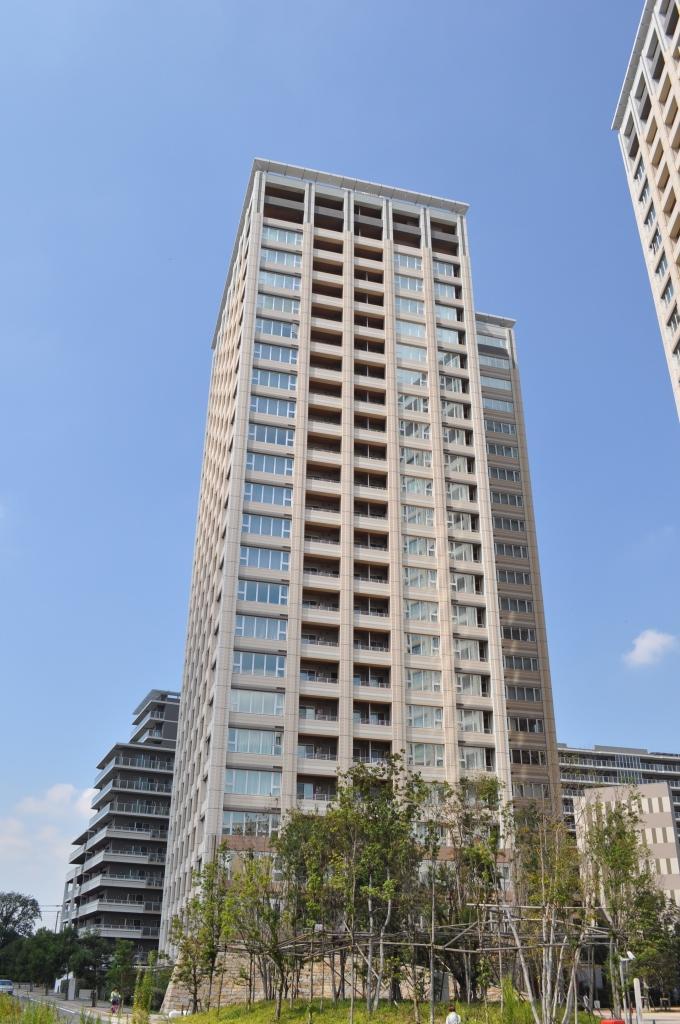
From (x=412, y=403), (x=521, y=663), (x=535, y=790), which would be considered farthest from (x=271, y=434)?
(x=535, y=790)

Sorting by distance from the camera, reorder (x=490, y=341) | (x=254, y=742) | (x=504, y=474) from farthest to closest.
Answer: (x=490, y=341) < (x=504, y=474) < (x=254, y=742)

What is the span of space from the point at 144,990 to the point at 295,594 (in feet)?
111

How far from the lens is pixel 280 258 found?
8012 cm

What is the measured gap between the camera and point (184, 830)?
233 ft

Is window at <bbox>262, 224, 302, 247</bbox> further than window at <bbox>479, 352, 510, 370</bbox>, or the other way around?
window at <bbox>479, 352, 510, 370</bbox>

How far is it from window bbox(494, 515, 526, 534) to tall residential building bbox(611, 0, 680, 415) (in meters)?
37.3

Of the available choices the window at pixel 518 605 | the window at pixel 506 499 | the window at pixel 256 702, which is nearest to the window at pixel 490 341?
the window at pixel 506 499

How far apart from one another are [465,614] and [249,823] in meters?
22.6

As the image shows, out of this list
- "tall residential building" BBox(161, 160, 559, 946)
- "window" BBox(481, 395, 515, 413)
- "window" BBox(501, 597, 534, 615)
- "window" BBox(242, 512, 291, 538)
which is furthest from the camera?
"window" BBox(481, 395, 515, 413)

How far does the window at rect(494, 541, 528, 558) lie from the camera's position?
95.0m

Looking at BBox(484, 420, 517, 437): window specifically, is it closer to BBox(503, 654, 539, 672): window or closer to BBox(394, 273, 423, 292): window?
BBox(394, 273, 423, 292): window

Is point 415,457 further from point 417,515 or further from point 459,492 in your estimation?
point 417,515

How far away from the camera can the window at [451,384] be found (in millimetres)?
79500

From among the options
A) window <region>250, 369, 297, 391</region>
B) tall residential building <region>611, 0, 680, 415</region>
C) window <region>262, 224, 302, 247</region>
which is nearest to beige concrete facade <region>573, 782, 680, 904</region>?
window <region>250, 369, 297, 391</region>
